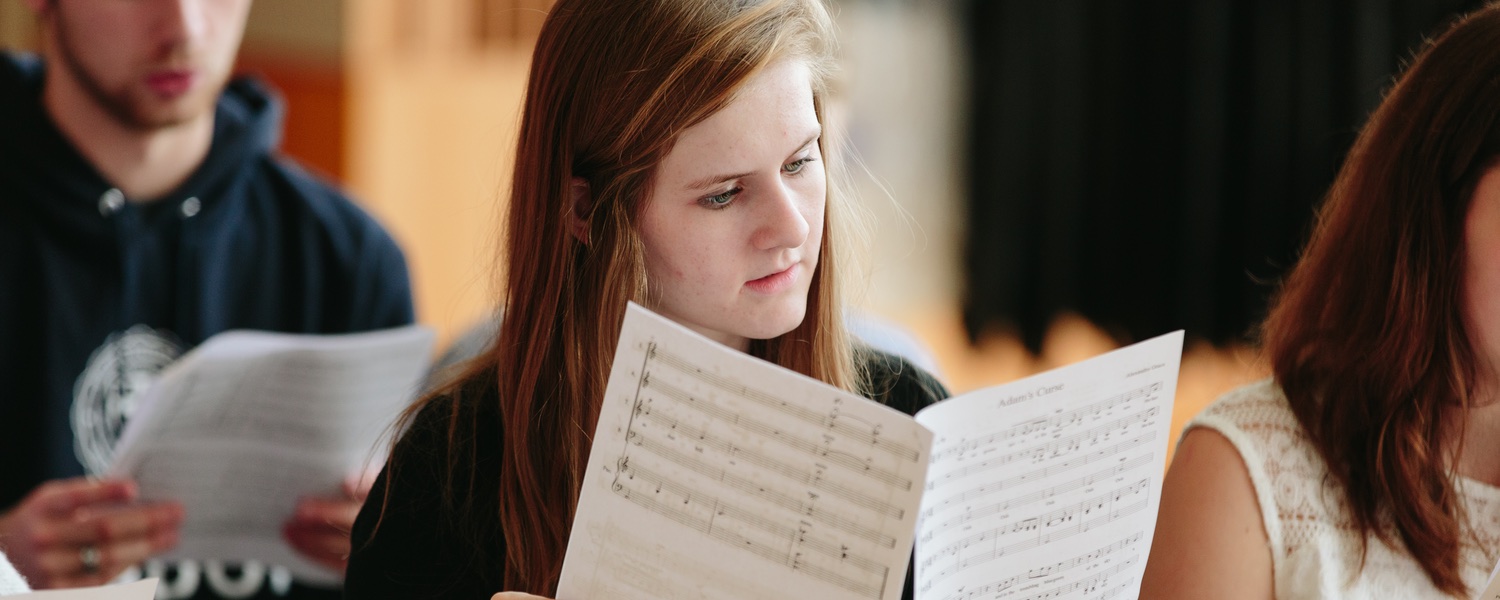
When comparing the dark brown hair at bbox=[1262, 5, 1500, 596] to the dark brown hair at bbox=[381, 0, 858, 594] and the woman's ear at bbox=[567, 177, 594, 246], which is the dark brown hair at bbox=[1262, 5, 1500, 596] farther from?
the woman's ear at bbox=[567, 177, 594, 246]

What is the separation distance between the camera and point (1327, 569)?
49.1 inches

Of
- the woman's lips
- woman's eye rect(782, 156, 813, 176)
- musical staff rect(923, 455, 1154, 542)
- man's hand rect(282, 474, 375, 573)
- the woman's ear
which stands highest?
woman's eye rect(782, 156, 813, 176)

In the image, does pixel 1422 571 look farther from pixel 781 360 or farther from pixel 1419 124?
pixel 781 360

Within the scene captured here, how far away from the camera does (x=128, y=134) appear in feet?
6.21

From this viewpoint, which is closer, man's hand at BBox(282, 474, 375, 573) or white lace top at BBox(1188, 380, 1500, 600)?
white lace top at BBox(1188, 380, 1500, 600)

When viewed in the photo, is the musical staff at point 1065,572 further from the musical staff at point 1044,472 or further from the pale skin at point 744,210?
the pale skin at point 744,210

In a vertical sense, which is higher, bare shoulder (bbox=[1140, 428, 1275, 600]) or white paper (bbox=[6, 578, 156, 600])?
bare shoulder (bbox=[1140, 428, 1275, 600])

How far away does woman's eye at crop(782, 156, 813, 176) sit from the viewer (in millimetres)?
1123

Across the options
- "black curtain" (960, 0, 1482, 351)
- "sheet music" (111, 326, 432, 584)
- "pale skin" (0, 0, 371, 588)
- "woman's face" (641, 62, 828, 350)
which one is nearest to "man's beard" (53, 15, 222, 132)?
"pale skin" (0, 0, 371, 588)

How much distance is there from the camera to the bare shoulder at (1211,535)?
4.02ft

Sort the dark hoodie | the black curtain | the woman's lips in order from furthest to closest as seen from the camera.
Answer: the black curtain, the dark hoodie, the woman's lips

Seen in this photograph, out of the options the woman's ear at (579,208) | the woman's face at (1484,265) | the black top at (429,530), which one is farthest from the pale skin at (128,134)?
the woman's face at (1484,265)

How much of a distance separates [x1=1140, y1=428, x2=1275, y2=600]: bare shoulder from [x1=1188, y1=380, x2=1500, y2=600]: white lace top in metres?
0.01

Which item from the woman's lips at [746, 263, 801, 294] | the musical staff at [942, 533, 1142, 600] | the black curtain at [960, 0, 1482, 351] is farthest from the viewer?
the black curtain at [960, 0, 1482, 351]
